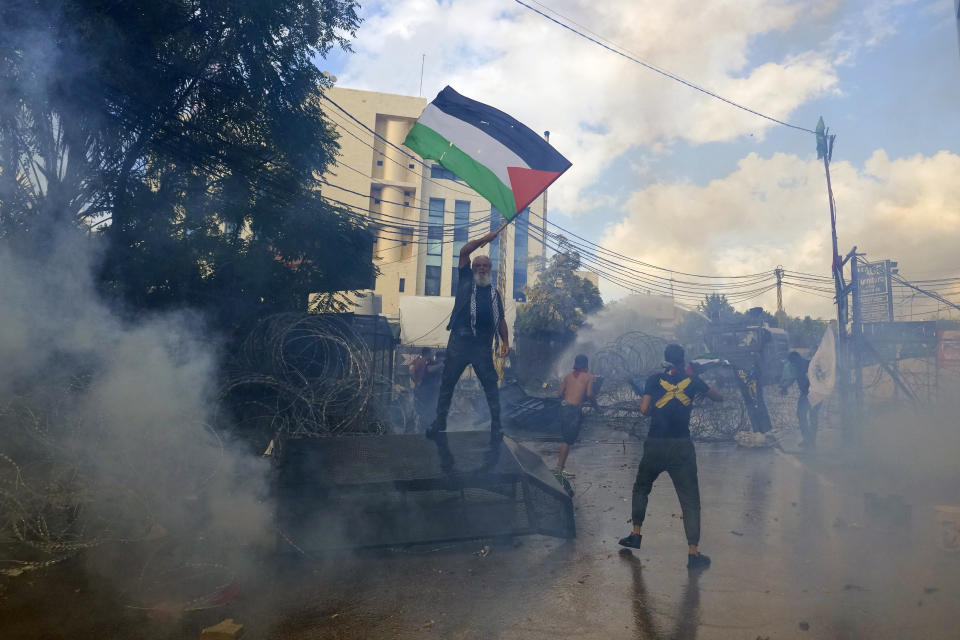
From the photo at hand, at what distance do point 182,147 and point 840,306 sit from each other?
13.8 metres

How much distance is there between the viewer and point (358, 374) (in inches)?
334

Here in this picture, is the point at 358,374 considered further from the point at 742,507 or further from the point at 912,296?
the point at 912,296

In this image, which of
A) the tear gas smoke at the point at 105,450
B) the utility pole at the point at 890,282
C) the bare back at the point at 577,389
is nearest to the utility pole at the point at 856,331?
the utility pole at the point at 890,282

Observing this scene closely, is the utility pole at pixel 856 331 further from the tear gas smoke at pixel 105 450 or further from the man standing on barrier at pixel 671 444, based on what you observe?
the tear gas smoke at pixel 105 450

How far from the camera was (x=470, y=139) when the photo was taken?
760 centimetres

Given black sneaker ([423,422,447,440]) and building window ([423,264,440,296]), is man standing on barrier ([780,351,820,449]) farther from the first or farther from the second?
building window ([423,264,440,296])

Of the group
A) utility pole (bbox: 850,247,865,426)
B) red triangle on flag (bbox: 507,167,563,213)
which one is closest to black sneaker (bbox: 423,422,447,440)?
red triangle on flag (bbox: 507,167,563,213)

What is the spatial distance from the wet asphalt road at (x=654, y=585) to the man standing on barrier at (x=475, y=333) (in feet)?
4.65

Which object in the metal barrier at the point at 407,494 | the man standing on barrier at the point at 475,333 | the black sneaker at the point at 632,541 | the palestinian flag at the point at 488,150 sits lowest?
the black sneaker at the point at 632,541

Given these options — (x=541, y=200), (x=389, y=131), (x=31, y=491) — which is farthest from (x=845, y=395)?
(x=389, y=131)

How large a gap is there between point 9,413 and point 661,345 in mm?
16497

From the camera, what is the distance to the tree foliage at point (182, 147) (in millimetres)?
8422

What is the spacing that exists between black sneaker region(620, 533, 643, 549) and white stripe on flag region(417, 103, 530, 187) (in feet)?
14.5

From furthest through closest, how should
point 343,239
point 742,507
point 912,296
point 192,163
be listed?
point 912,296
point 343,239
point 192,163
point 742,507
